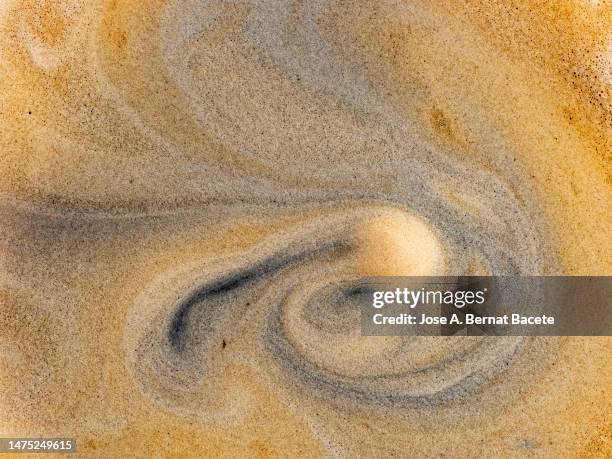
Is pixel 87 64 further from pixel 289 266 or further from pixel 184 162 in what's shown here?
pixel 289 266

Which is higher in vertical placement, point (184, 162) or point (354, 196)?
point (184, 162)

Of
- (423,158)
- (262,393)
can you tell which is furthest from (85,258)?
(423,158)
